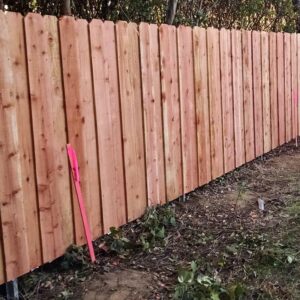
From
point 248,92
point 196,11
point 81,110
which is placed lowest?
point 248,92

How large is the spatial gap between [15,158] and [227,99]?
3354 millimetres

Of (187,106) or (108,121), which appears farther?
(187,106)

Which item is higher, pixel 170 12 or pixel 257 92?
pixel 170 12

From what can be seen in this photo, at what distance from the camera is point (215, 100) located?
561 centimetres

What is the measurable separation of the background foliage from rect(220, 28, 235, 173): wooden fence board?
1367 millimetres

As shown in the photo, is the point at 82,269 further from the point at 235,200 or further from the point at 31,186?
the point at 235,200

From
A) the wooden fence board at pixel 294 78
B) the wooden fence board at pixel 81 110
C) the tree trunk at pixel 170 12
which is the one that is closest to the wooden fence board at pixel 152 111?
the wooden fence board at pixel 81 110

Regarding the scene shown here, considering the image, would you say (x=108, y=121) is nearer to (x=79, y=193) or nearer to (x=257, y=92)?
(x=79, y=193)

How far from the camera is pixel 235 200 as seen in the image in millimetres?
5270

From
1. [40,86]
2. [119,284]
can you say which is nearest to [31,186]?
[40,86]

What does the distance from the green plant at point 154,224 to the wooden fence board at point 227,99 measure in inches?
60.1

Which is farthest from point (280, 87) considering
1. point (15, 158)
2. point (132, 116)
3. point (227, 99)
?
point (15, 158)

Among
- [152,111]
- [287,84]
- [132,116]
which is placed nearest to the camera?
[132,116]

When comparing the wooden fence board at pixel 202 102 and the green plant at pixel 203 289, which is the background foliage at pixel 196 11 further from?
the green plant at pixel 203 289
